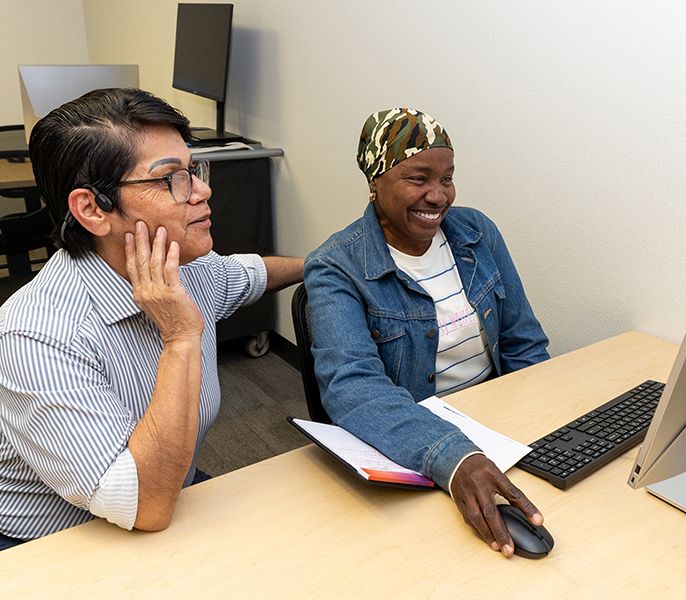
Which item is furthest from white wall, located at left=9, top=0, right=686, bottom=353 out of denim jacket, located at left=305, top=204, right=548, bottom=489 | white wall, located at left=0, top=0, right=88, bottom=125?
white wall, located at left=0, top=0, right=88, bottom=125

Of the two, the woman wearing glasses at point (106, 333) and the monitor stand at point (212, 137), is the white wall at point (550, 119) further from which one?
the woman wearing glasses at point (106, 333)

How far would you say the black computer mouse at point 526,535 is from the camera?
957 mm

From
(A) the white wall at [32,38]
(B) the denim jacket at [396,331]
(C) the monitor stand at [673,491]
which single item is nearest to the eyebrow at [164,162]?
(B) the denim jacket at [396,331]

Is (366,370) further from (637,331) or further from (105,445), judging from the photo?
(637,331)

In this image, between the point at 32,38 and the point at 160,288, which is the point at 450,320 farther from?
the point at 32,38

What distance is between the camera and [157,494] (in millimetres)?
999

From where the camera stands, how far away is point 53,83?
3217 millimetres

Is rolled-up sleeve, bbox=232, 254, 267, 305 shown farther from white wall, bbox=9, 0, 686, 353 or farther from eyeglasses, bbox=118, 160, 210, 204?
white wall, bbox=9, 0, 686, 353

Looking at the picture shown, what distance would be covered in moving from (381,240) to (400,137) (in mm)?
225

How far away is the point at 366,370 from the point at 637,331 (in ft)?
2.66

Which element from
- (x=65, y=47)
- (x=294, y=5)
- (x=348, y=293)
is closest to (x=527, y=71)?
(x=348, y=293)

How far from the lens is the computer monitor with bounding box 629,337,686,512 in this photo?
87 cm

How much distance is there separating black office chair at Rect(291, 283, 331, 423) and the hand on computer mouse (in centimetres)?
45

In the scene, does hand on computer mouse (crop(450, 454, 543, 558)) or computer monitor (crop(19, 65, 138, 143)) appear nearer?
hand on computer mouse (crop(450, 454, 543, 558))
